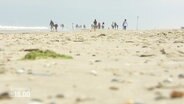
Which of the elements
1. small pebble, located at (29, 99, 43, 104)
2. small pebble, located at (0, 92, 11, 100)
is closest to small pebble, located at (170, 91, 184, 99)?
small pebble, located at (29, 99, 43, 104)

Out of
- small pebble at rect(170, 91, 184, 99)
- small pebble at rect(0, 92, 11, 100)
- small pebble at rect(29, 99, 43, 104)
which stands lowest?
small pebble at rect(0, 92, 11, 100)

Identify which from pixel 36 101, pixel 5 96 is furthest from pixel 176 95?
pixel 5 96

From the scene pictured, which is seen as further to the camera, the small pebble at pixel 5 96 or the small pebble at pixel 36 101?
the small pebble at pixel 5 96

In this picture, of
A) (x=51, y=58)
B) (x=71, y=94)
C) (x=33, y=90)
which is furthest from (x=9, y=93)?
(x=51, y=58)

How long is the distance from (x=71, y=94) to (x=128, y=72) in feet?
9.28

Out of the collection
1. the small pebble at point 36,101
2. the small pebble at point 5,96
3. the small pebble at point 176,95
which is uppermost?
the small pebble at point 176,95

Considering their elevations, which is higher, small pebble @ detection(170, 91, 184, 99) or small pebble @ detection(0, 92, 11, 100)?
small pebble @ detection(170, 91, 184, 99)

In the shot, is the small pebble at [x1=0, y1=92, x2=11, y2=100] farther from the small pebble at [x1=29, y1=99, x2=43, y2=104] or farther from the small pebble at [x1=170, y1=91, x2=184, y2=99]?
the small pebble at [x1=170, y1=91, x2=184, y2=99]

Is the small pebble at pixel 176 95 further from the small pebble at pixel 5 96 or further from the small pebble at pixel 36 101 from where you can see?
the small pebble at pixel 5 96

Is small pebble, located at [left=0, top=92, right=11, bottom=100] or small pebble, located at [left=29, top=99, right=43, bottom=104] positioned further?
small pebble, located at [left=0, top=92, right=11, bottom=100]

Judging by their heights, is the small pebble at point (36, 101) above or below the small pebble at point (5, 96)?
above

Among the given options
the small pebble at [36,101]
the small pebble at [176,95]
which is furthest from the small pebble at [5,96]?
the small pebble at [176,95]

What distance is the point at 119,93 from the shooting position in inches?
271

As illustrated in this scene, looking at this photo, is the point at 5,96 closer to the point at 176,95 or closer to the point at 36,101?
the point at 36,101
